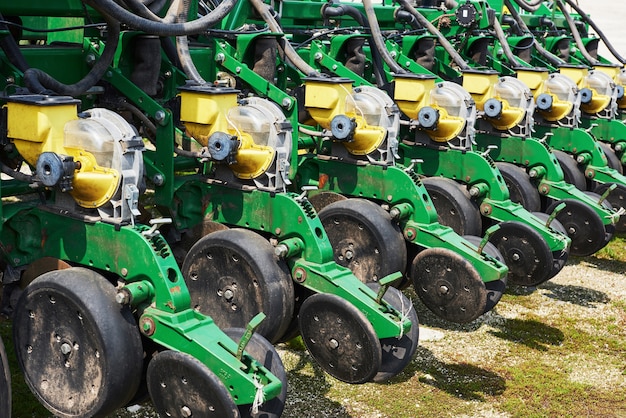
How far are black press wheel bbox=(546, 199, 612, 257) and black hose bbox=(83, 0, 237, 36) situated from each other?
149 inches

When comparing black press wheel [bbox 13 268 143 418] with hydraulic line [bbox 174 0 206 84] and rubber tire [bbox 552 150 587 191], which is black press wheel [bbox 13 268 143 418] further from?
rubber tire [bbox 552 150 587 191]

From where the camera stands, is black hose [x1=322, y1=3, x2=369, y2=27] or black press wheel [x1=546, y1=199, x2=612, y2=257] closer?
black press wheel [x1=546, y1=199, x2=612, y2=257]

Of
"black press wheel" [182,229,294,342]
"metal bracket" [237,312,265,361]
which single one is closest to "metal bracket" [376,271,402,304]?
"black press wheel" [182,229,294,342]

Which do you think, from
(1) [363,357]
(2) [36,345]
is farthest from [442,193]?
(2) [36,345]

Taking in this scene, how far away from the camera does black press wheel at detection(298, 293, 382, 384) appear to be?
15.0 feet

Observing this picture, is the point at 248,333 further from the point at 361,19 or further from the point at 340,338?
the point at 361,19

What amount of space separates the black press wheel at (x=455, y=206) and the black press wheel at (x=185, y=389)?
11.0ft

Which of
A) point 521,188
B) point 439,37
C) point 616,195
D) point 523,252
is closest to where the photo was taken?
point 523,252

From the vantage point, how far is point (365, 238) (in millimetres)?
5980

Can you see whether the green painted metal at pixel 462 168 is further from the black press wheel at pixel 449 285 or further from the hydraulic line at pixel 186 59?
the hydraulic line at pixel 186 59

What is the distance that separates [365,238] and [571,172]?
321 centimetres

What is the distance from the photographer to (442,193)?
6.77 metres

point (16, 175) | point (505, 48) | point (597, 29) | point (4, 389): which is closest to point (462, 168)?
point (505, 48)

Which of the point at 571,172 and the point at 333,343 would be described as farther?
the point at 571,172
